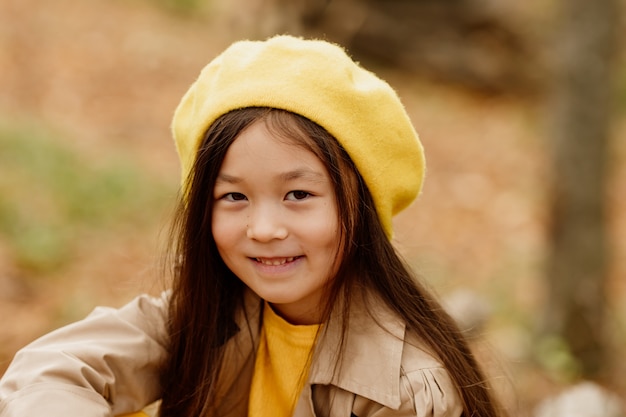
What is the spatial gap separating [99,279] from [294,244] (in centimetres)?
288

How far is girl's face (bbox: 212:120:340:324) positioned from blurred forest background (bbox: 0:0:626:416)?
24.4 inches

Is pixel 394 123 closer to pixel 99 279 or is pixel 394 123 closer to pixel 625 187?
pixel 99 279

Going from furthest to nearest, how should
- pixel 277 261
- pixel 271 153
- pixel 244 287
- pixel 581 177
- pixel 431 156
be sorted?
pixel 431 156 → pixel 581 177 → pixel 244 287 → pixel 277 261 → pixel 271 153

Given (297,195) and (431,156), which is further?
(431,156)

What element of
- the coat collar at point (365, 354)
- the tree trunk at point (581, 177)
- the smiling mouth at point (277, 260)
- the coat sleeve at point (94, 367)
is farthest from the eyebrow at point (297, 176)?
the tree trunk at point (581, 177)

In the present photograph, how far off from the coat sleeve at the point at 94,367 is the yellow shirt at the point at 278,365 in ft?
0.94

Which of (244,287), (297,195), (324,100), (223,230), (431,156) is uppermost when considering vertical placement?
(431,156)

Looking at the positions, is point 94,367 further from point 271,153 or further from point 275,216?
point 271,153

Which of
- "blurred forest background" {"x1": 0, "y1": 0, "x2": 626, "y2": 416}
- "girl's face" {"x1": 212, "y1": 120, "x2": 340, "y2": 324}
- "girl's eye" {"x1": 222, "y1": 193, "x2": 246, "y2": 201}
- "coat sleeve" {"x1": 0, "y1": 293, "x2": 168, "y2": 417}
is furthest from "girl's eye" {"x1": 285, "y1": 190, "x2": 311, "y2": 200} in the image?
"blurred forest background" {"x1": 0, "y1": 0, "x2": 626, "y2": 416}

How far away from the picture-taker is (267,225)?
1.83m

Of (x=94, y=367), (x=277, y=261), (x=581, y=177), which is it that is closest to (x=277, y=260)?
(x=277, y=261)

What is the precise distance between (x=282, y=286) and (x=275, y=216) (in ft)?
0.66

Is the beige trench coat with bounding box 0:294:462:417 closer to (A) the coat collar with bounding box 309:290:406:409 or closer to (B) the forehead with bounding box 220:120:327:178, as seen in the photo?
(A) the coat collar with bounding box 309:290:406:409

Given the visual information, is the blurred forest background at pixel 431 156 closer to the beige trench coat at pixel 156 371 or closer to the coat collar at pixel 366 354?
the beige trench coat at pixel 156 371
